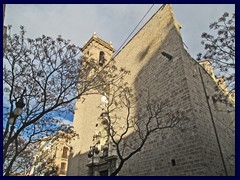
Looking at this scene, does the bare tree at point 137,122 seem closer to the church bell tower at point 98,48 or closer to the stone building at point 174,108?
the stone building at point 174,108

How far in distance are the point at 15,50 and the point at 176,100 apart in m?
6.78

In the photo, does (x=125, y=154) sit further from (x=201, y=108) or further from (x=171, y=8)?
(x=171, y=8)

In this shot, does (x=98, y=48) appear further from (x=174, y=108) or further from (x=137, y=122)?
(x=174, y=108)

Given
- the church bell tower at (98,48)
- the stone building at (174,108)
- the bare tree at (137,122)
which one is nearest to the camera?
the stone building at (174,108)

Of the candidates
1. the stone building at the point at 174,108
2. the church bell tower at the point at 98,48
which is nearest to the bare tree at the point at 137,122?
the stone building at the point at 174,108

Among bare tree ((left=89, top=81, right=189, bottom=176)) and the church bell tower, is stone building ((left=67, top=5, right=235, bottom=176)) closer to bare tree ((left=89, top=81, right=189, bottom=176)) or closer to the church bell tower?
bare tree ((left=89, top=81, right=189, bottom=176))

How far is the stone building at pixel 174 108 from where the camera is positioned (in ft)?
23.1

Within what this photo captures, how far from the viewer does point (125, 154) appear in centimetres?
1000

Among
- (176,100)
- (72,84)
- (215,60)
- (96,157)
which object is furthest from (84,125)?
(215,60)

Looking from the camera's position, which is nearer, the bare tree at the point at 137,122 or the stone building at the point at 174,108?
the stone building at the point at 174,108

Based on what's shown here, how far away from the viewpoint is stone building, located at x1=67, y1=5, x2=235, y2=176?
7031mm

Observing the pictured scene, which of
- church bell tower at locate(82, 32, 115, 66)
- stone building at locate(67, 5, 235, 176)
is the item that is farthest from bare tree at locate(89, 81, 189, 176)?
church bell tower at locate(82, 32, 115, 66)

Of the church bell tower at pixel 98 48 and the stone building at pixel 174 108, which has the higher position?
the church bell tower at pixel 98 48

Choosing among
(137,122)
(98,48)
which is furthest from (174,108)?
(98,48)
